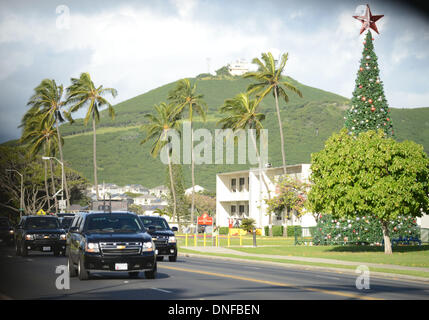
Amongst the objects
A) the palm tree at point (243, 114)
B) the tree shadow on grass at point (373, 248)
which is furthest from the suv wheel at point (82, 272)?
the palm tree at point (243, 114)

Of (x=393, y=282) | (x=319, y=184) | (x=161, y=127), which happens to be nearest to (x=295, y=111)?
(x=161, y=127)

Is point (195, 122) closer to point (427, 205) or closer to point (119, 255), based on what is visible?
point (427, 205)

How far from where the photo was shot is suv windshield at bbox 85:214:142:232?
1945 centimetres

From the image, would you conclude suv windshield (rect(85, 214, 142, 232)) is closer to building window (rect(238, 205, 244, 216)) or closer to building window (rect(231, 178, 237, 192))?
building window (rect(238, 205, 244, 216))

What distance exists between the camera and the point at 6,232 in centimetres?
4162

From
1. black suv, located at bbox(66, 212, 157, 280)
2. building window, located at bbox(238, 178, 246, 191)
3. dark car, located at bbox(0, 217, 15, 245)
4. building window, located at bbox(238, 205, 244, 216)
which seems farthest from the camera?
building window, located at bbox(238, 205, 244, 216)

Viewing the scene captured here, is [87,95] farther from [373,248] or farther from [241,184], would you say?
[373,248]

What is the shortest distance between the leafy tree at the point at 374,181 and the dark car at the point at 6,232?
19.6 m

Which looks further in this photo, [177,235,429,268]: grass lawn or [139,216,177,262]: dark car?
[177,235,429,268]: grass lawn

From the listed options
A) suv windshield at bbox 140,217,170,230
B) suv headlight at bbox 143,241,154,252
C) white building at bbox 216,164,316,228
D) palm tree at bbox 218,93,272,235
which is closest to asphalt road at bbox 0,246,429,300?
suv headlight at bbox 143,241,154,252

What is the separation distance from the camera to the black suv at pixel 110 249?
18203 mm

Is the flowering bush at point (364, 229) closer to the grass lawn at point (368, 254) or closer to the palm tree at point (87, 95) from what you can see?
the grass lawn at point (368, 254)

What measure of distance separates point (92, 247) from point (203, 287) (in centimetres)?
341
